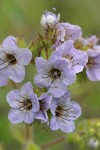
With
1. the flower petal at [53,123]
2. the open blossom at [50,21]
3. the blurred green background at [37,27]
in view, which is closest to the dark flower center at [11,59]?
the open blossom at [50,21]

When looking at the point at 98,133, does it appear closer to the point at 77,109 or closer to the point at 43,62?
the point at 77,109

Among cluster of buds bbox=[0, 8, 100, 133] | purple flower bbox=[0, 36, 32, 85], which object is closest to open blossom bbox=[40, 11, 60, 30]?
cluster of buds bbox=[0, 8, 100, 133]

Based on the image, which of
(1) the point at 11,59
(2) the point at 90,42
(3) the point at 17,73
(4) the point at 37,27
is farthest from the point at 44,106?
(4) the point at 37,27

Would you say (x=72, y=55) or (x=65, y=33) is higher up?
(x=65, y=33)

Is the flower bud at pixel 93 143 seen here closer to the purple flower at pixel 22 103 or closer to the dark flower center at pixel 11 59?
the purple flower at pixel 22 103

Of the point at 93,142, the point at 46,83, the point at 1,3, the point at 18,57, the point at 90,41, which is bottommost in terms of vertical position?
the point at 93,142

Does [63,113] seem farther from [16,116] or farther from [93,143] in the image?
[93,143]

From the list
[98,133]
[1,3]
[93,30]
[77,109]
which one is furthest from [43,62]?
[93,30]
